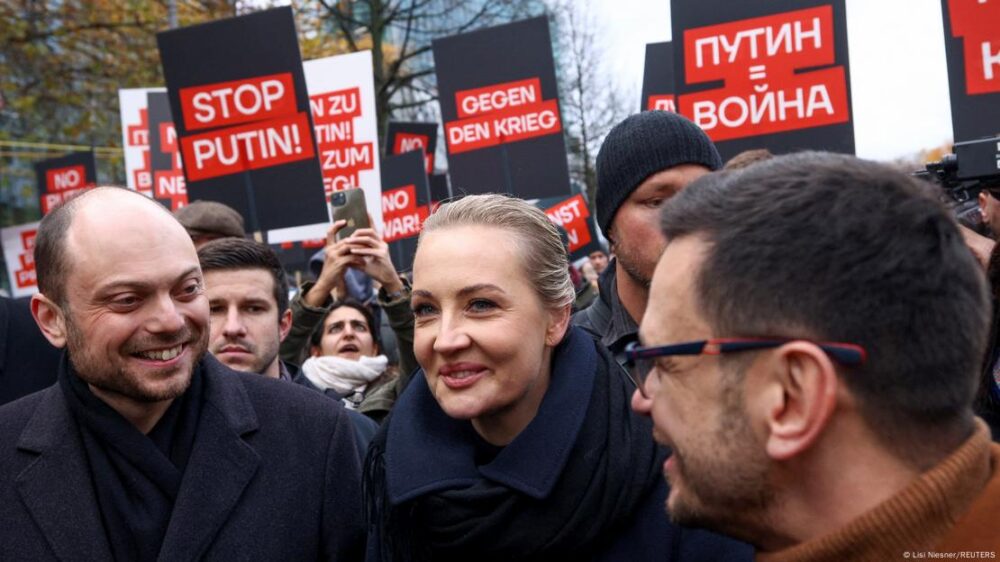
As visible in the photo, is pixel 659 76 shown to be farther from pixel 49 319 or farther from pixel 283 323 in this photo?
pixel 49 319

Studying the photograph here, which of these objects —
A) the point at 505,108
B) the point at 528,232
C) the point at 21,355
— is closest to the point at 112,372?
the point at 528,232

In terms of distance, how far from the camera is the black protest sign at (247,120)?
17.5ft

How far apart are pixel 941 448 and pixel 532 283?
0.99m

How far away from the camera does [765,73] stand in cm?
455

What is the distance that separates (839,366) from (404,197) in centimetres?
643

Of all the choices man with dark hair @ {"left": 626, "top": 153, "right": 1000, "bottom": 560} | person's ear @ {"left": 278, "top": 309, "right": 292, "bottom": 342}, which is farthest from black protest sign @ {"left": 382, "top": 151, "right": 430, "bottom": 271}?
man with dark hair @ {"left": 626, "top": 153, "right": 1000, "bottom": 560}

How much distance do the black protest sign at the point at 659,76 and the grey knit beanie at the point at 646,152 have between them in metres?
2.94

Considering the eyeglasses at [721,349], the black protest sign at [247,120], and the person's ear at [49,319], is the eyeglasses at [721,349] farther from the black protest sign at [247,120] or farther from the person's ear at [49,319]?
the black protest sign at [247,120]

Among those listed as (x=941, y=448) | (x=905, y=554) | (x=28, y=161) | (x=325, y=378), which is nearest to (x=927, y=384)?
(x=941, y=448)

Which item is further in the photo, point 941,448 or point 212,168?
point 212,168

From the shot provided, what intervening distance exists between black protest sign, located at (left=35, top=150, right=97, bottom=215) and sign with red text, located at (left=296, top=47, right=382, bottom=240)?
14.5 feet

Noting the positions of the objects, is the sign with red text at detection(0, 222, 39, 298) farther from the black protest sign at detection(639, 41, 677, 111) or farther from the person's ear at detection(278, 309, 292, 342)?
the person's ear at detection(278, 309, 292, 342)

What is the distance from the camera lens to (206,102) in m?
5.43

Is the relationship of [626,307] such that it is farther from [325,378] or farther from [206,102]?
[206,102]
